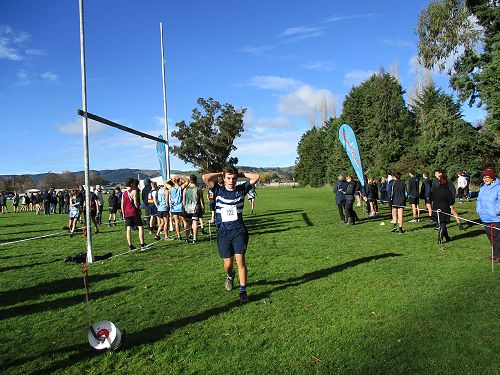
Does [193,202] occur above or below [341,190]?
below

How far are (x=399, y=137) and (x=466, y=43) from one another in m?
31.8

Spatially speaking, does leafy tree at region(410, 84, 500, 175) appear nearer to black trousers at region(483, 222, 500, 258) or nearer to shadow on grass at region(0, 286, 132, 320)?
black trousers at region(483, 222, 500, 258)

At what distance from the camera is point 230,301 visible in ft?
20.2

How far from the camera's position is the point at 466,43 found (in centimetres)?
2414

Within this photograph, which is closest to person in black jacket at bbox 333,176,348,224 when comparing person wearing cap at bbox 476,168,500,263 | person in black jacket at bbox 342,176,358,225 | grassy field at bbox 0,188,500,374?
person in black jacket at bbox 342,176,358,225

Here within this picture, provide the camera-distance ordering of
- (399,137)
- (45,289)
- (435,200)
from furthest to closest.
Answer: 1. (399,137)
2. (435,200)
3. (45,289)

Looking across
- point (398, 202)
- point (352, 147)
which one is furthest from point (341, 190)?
point (398, 202)

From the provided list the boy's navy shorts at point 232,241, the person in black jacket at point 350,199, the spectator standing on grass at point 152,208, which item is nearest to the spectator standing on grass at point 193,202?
the spectator standing on grass at point 152,208

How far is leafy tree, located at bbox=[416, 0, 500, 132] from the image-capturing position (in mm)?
22328

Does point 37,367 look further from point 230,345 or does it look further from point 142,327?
point 230,345

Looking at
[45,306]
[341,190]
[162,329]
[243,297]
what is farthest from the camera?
[341,190]

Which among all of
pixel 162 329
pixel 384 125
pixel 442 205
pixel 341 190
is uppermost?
pixel 384 125

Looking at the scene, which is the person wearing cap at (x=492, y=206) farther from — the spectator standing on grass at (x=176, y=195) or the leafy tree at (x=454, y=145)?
the leafy tree at (x=454, y=145)

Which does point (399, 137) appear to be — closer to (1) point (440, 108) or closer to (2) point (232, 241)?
(1) point (440, 108)
